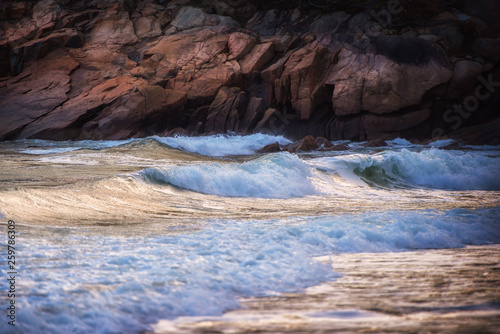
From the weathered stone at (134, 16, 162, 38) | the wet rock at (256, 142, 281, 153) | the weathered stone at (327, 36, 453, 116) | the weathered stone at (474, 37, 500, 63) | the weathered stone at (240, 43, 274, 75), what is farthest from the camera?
the weathered stone at (134, 16, 162, 38)

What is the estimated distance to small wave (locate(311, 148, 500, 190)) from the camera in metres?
11.6

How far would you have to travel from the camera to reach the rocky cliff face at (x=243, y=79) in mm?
23422

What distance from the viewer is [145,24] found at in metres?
28.6

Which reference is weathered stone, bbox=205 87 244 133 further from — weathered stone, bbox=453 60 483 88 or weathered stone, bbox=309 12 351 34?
weathered stone, bbox=453 60 483 88

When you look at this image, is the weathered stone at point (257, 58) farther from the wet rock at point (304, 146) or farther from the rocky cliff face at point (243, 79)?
the wet rock at point (304, 146)

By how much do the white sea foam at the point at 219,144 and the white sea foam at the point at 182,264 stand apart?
13.7 metres

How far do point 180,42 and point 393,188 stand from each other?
60.8ft

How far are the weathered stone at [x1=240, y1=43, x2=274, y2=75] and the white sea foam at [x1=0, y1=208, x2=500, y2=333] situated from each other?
68.7ft

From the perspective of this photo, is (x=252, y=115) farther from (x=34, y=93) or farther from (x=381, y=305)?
(x=381, y=305)

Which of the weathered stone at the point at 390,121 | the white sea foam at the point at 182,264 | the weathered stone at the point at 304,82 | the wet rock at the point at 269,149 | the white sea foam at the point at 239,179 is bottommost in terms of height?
the white sea foam at the point at 182,264

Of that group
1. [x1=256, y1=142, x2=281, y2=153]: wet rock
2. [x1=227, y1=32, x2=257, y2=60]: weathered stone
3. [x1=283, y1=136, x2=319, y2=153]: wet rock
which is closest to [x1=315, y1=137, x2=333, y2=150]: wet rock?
[x1=283, y1=136, x2=319, y2=153]: wet rock

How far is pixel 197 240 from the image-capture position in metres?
3.89

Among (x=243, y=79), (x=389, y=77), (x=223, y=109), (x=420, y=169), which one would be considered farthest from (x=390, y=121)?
(x=420, y=169)

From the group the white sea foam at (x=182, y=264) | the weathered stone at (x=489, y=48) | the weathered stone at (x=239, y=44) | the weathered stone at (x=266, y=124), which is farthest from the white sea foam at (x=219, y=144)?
the white sea foam at (x=182, y=264)
